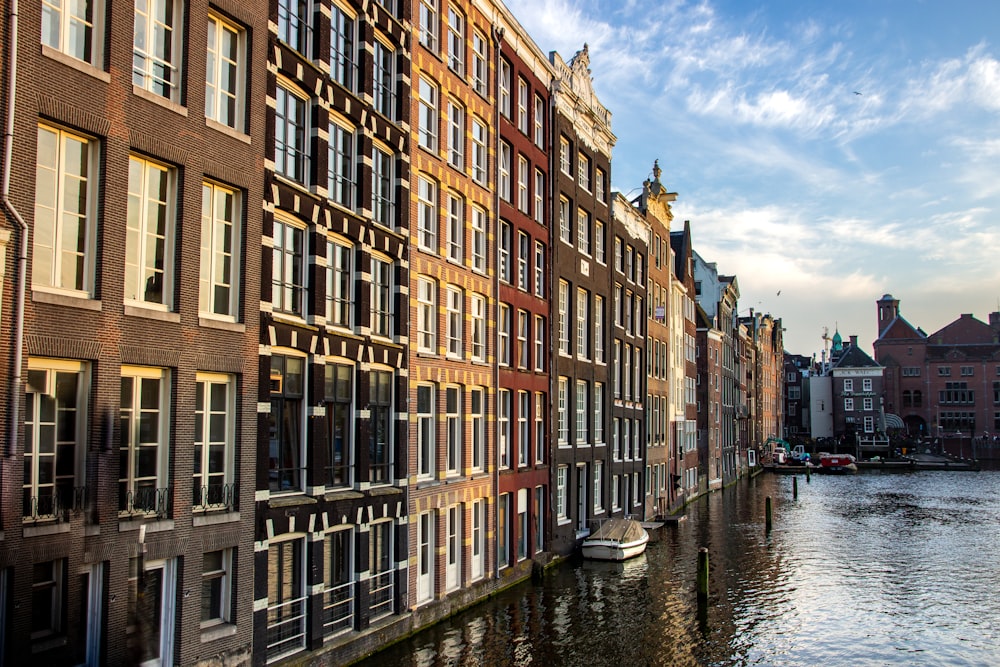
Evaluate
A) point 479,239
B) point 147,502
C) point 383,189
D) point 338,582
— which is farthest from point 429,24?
point 147,502

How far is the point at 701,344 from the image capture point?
255 feet

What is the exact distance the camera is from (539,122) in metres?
37.7

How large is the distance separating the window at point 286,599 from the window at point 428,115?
13139 millimetres

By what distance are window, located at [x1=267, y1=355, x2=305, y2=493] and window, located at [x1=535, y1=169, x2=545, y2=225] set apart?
728 inches

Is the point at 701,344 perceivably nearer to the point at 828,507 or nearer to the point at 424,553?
the point at 828,507

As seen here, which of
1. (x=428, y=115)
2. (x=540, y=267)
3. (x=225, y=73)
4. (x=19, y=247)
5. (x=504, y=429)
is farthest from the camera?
(x=540, y=267)

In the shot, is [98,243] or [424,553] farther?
[424,553]

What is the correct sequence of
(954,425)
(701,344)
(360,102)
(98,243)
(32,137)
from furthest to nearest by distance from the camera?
(954,425) < (701,344) < (360,102) < (98,243) < (32,137)

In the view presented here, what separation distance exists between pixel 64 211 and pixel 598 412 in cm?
3223

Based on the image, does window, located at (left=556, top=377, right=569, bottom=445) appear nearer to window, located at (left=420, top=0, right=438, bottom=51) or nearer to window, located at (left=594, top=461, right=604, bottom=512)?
window, located at (left=594, top=461, right=604, bottom=512)

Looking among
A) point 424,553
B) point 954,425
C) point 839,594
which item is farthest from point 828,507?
point 954,425

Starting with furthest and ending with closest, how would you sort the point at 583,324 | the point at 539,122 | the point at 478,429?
the point at 583,324, the point at 539,122, the point at 478,429

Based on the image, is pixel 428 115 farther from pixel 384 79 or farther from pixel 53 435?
pixel 53 435

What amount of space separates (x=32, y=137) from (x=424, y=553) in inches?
665
